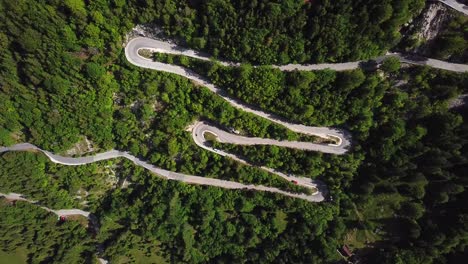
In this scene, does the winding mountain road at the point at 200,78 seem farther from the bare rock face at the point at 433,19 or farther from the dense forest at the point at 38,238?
the dense forest at the point at 38,238

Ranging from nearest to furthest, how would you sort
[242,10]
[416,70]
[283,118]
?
[242,10], [416,70], [283,118]

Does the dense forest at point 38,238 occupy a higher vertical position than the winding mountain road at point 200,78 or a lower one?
lower

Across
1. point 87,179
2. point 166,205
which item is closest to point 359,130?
point 166,205

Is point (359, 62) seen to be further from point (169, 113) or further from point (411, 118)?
point (169, 113)

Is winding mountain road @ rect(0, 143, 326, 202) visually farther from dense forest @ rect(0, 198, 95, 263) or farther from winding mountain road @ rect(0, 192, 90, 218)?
dense forest @ rect(0, 198, 95, 263)

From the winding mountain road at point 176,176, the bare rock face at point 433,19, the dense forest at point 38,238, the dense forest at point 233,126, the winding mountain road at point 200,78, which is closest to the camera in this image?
the bare rock face at point 433,19

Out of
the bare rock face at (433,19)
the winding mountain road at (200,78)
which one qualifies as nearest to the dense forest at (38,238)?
the winding mountain road at (200,78)

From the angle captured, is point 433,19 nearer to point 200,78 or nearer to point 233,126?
point 233,126

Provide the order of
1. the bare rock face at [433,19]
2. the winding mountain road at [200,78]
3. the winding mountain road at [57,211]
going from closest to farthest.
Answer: the bare rock face at [433,19]
the winding mountain road at [200,78]
the winding mountain road at [57,211]

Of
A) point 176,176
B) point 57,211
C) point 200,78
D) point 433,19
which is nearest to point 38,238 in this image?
point 57,211
